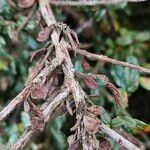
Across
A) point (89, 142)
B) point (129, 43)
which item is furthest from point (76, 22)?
point (89, 142)

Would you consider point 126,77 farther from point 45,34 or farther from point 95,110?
point 95,110

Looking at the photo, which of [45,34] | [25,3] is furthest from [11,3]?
[45,34]

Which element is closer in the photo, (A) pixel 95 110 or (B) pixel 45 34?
(A) pixel 95 110

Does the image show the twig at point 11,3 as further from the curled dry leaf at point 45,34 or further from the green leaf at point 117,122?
the green leaf at point 117,122

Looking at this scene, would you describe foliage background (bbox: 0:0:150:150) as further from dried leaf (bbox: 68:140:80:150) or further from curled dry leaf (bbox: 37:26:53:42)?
dried leaf (bbox: 68:140:80:150)

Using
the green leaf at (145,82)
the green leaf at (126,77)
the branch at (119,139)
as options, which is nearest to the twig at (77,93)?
the branch at (119,139)

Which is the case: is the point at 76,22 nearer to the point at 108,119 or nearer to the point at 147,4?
the point at 147,4


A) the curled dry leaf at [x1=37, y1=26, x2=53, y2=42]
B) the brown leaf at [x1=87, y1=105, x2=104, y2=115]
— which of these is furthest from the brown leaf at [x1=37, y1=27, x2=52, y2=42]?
the brown leaf at [x1=87, y1=105, x2=104, y2=115]
